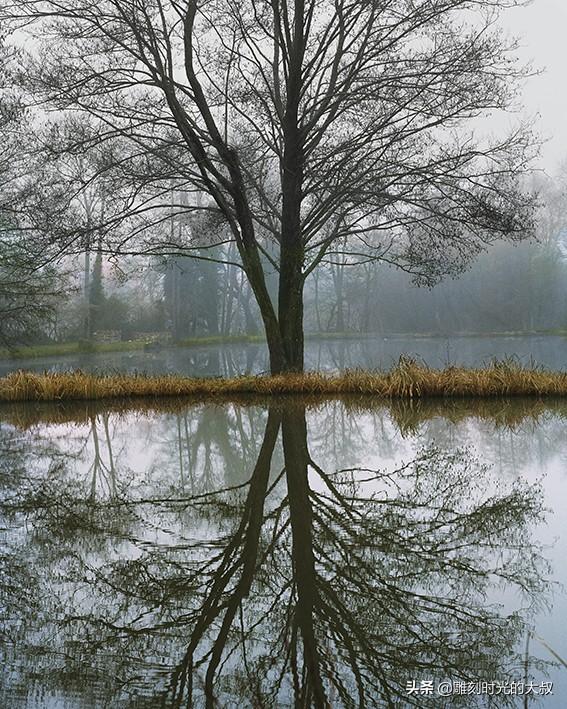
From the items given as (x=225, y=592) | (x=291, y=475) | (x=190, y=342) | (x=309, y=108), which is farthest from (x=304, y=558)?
(x=190, y=342)

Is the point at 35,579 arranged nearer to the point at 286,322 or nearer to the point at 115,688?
the point at 115,688

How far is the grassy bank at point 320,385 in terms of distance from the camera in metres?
6.95

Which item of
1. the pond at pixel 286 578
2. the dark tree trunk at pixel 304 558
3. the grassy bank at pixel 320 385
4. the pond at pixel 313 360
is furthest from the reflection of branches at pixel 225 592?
the pond at pixel 313 360

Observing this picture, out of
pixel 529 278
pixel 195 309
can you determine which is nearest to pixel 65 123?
pixel 195 309

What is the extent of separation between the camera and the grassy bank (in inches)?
274

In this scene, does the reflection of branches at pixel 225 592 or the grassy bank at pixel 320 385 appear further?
the grassy bank at pixel 320 385

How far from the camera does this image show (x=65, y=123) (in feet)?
26.1

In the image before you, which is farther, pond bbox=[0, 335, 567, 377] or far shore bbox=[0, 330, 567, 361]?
far shore bbox=[0, 330, 567, 361]

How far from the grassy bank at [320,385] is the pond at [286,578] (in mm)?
3253

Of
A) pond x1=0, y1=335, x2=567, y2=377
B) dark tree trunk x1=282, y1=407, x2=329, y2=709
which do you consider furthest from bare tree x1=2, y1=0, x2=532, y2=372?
dark tree trunk x1=282, y1=407, x2=329, y2=709

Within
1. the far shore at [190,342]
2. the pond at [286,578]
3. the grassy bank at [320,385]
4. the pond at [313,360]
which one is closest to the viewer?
the pond at [286,578]

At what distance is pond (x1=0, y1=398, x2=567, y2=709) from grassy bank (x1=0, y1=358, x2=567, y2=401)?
3.25m

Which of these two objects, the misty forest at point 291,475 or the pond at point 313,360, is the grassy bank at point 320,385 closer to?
the misty forest at point 291,475

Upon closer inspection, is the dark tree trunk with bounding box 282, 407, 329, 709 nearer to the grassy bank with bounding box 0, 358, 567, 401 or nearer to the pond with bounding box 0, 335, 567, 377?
the grassy bank with bounding box 0, 358, 567, 401
